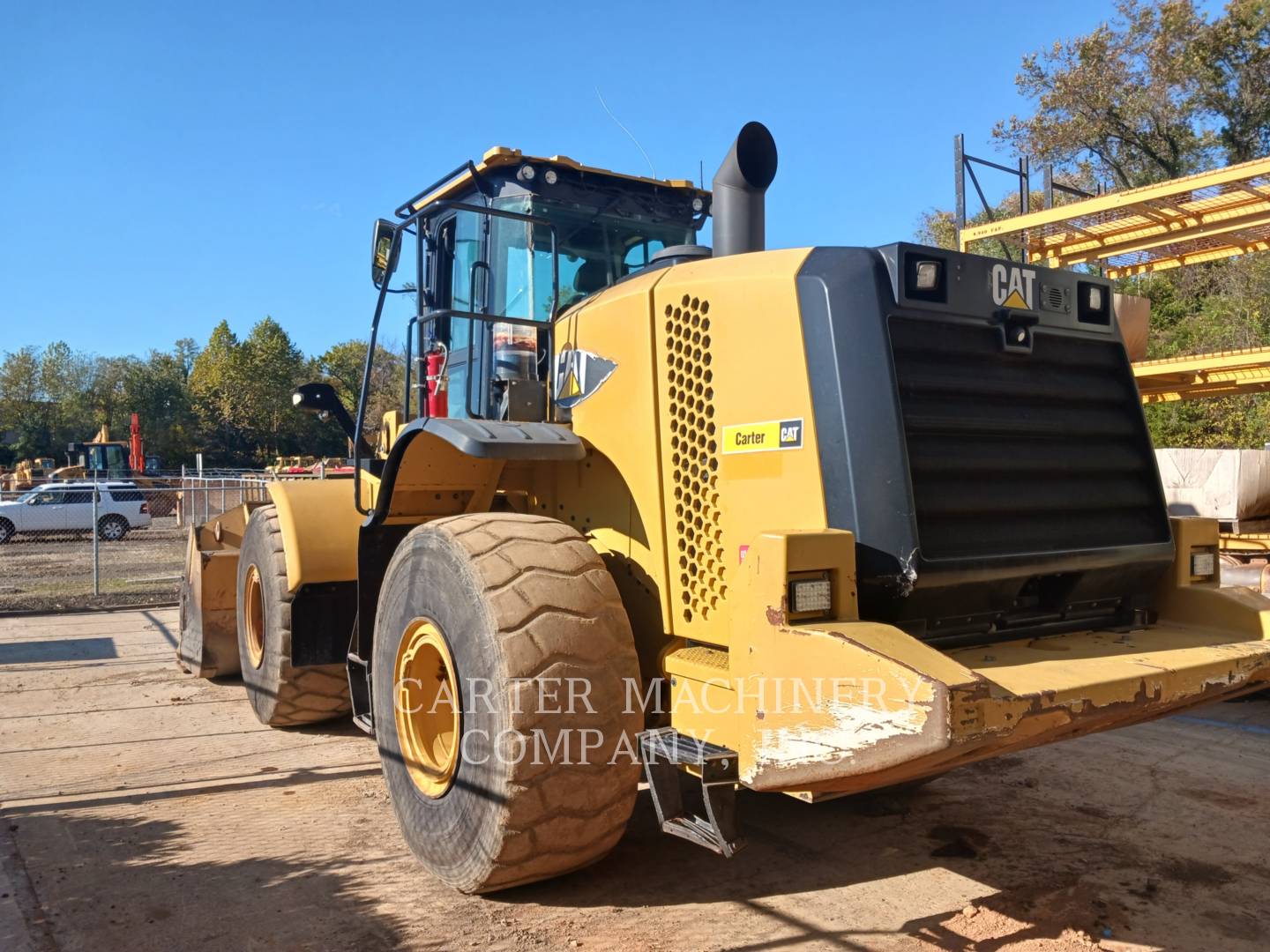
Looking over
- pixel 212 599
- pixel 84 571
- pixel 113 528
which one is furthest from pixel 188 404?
pixel 212 599

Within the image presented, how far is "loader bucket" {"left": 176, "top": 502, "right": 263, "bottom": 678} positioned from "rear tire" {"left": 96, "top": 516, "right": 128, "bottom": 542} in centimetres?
1906

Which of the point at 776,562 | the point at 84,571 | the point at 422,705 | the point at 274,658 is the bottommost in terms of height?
the point at 84,571

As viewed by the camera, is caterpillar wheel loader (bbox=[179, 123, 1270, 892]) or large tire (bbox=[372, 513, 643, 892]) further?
large tire (bbox=[372, 513, 643, 892])

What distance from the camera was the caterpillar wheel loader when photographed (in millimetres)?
3035

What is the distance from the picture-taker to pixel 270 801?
5055mm

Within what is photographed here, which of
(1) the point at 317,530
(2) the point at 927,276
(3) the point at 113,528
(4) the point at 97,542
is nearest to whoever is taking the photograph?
(2) the point at 927,276

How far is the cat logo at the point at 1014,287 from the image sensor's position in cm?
370

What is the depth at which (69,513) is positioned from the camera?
2486 centimetres

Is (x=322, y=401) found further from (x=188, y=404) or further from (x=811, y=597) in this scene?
(x=188, y=404)

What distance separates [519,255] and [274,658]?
3031 millimetres

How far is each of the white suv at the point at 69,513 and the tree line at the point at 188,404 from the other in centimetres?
3554

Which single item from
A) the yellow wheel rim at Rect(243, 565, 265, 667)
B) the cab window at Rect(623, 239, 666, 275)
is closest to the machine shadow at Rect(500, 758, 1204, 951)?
the cab window at Rect(623, 239, 666, 275)

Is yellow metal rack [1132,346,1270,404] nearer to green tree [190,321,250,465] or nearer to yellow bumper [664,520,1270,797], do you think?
yellow bumper [664,520,1270,797]

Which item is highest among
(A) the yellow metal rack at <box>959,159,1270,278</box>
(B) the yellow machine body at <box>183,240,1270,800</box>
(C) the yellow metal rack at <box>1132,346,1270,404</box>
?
(A) the yellow metal rack at <box>959,159,1270,278</box>
